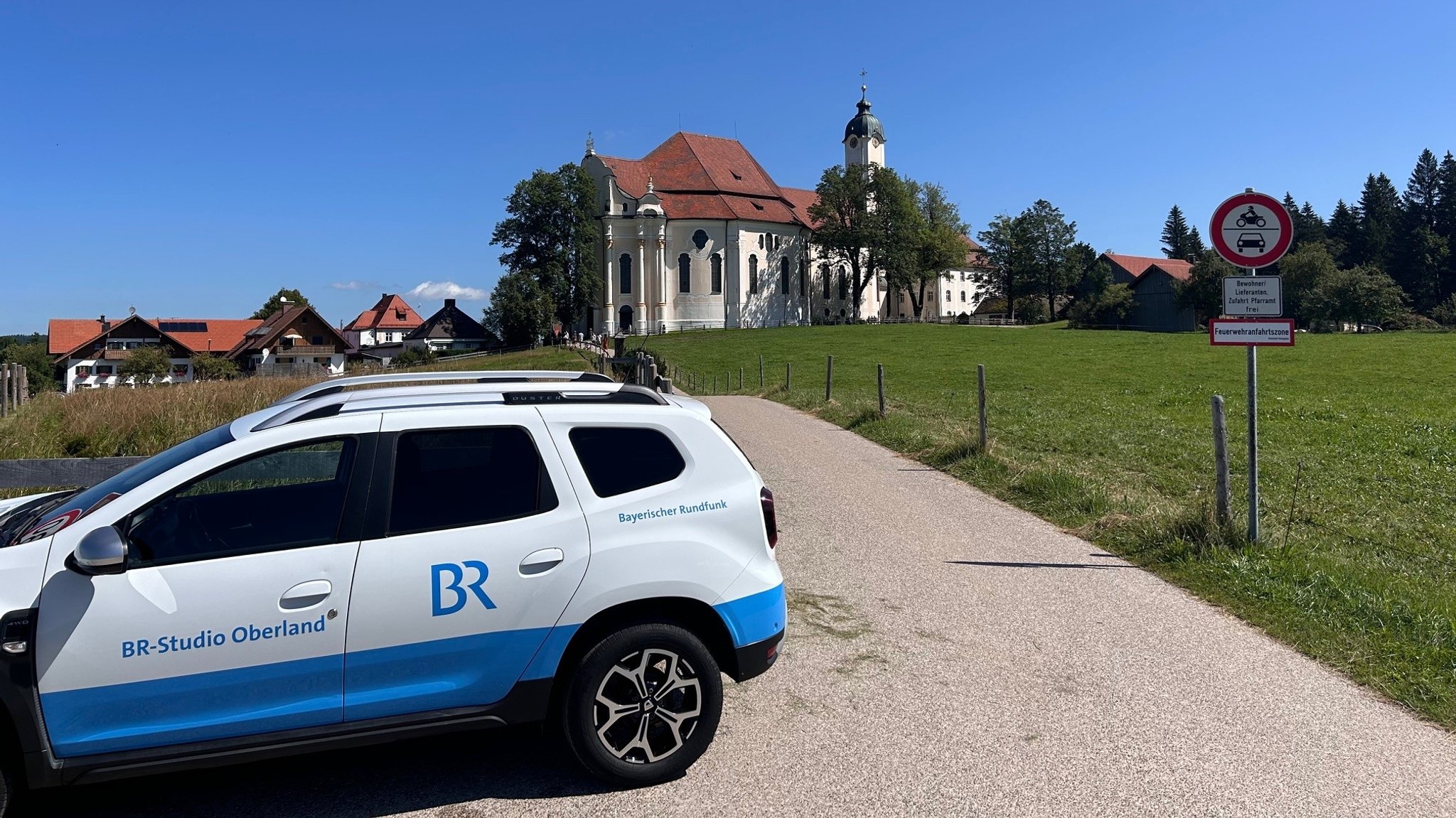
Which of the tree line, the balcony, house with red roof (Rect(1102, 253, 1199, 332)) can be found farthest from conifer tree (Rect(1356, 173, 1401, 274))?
the balcony

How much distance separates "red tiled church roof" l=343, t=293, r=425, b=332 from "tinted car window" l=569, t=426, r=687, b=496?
126 m

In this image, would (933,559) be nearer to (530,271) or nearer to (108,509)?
(108,509)

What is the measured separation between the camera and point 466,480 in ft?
13.2

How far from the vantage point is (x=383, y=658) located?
12.2 ft

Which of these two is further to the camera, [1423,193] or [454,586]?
[1423,193]

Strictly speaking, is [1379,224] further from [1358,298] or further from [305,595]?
[305,595]

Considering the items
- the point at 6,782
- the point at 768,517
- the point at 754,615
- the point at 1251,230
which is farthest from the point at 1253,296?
the point at 6,782

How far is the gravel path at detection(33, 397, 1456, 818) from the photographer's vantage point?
3895 mm

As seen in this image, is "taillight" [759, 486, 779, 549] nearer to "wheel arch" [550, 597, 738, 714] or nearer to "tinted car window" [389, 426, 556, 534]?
"wheel arch" [550, 597, 738, 714]

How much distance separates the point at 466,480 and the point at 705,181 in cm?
8652

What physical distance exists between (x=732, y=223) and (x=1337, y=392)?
65.7 m

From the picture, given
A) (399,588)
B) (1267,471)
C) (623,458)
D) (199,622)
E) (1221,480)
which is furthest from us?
(1267,471)

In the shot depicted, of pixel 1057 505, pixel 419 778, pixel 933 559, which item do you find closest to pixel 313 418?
pixel 419 778

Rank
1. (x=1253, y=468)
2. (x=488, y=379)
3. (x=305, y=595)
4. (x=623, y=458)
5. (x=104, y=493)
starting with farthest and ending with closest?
(x=1253, y=468) < (x=488, y=379) < (x=623, y=458) < (x=104, y=493) < (x=305, y=595)
